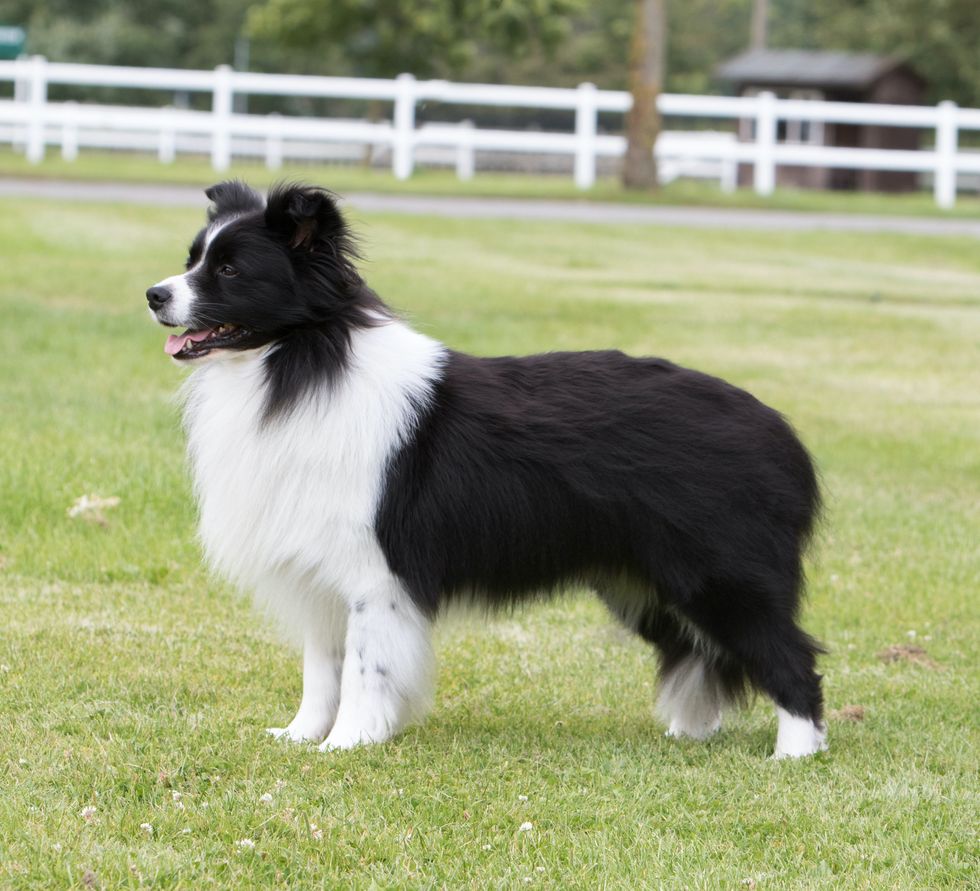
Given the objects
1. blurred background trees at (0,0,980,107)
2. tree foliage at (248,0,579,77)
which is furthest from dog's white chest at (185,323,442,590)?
tree foliage at (248,0,579,77)

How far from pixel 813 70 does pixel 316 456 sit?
45778mm

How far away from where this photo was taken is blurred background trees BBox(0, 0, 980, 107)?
131 ft

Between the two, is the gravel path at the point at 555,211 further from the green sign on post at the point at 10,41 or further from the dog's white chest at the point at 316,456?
the dog's white chest at the point at 316,456

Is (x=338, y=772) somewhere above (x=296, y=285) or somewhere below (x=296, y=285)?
below

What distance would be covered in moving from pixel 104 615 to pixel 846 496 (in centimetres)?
471

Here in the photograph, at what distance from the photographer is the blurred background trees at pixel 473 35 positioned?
39.8m

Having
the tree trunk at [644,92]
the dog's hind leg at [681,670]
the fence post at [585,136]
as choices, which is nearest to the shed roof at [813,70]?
the fence post at [585,136]

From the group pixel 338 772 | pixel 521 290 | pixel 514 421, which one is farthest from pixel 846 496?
pixel 521 290

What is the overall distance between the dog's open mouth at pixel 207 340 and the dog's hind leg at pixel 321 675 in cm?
96

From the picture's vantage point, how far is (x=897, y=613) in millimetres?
7109

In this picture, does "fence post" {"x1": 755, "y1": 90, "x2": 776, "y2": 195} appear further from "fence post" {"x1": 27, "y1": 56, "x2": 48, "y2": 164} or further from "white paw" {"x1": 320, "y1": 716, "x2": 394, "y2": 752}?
"white paw" {"x1": 320, "y1": 716, "x2": 394, "y2": 752}

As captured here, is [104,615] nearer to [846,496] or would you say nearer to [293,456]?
[293,456]

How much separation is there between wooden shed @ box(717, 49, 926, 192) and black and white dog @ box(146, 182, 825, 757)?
3891 centimetres

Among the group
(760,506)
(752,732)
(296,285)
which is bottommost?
(752,732)
